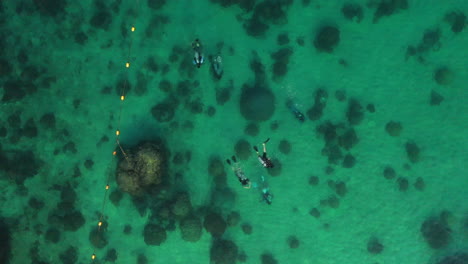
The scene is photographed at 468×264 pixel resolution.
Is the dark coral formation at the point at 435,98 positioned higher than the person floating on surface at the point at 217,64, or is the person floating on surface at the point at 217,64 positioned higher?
the person floating on surface at the point at 217,64

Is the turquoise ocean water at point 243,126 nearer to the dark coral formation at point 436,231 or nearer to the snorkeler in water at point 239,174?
the dark coral formation at point 436,231

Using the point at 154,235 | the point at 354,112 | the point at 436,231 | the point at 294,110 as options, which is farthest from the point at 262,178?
the point at 436,231

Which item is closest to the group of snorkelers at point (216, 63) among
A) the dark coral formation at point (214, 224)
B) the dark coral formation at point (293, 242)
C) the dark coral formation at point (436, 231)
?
the dark coral formation at point (293, 242)

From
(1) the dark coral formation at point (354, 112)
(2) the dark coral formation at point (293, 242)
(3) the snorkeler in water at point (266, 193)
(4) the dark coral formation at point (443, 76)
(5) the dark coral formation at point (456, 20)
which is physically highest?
(5) the dark coral formation at point (456, 20)

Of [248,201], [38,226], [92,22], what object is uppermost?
[92,22]

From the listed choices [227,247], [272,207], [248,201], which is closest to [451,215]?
[272,207]

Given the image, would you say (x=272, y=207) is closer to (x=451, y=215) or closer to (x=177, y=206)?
(x=177, y=206)

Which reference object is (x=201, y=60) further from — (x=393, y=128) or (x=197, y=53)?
(x=393, y=128)
